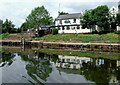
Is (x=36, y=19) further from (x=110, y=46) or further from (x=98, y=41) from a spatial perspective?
(x=110, y=46)

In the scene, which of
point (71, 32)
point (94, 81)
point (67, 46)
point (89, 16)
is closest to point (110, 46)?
point (67, 46)

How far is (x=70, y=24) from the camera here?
172 ft

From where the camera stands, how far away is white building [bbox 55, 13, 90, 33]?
5051 centimetres

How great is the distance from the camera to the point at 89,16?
44.5m

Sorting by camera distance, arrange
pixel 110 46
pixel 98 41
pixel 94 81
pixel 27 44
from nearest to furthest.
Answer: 1. pixel 94 81
2. pixel 110 46
3. pixel 98 41
4. pixel 27 44

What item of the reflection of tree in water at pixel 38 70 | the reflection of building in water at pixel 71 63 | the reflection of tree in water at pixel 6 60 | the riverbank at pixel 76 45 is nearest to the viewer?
the reflection of tree in water at pixel 38 70

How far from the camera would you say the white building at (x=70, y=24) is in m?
50.5

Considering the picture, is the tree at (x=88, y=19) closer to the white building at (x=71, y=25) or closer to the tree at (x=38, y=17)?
the white building at (x=71, y=25)

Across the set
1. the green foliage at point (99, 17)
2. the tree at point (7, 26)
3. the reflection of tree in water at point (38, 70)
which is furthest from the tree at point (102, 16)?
the tree at point (7, 26)

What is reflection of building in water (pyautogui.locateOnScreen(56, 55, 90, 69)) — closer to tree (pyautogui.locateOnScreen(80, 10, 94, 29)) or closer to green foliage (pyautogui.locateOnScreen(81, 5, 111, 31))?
green foliage (pyautogui.locateOnScreen(81, 5, 111, 31))

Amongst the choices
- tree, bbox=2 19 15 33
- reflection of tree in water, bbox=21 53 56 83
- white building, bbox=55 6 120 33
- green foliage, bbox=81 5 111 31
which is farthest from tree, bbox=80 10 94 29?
tree, bbox=2 19 15 33

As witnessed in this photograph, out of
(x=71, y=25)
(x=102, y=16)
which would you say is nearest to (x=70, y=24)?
(x=71, y=25)

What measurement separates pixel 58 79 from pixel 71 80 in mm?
1189

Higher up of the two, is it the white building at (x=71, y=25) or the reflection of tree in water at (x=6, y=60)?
the white building at (x=71, y=25)
